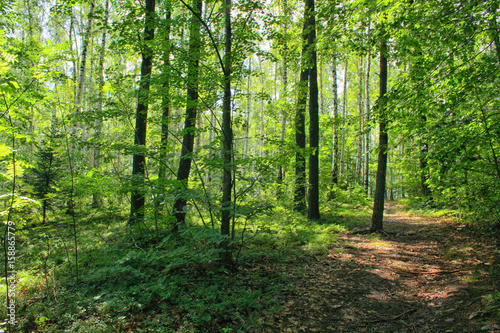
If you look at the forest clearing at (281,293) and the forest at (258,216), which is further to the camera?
the forest at (258,216)

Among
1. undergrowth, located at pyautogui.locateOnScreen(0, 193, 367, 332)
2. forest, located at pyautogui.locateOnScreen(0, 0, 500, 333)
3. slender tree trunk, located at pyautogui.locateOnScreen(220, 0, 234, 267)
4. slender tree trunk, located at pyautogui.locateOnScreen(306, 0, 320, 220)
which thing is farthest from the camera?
slender tree trunk, located at pyautogui.locateOnScreen(306, 0, 320, 220)

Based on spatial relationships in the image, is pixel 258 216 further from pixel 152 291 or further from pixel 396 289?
pixel 396 289

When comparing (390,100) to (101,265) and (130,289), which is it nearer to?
(130,289)

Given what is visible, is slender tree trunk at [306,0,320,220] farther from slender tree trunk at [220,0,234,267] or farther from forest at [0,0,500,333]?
slender tree trunk at [220,0,234,267]

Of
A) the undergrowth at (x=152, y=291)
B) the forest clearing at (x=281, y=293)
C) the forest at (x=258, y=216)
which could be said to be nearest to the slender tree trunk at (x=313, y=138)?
the forest at (x=258, y=216)

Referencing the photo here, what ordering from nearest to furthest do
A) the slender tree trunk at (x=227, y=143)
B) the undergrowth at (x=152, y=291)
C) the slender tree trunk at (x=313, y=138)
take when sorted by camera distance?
1. the undergrowth at (x=152, y=291)
2. the slender tree trunk at (x=227, y=143)
3. the slender tree trunk at (x=313, y=138)

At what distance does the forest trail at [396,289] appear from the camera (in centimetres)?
311

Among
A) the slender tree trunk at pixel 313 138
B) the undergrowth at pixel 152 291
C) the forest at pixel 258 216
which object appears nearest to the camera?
the undergrowth at pixel 152 291

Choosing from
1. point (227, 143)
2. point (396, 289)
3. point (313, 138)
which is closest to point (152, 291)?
point (227, 143)

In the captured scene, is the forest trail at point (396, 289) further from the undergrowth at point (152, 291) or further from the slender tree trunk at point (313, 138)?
the slender tree trunk at point (313, 138)

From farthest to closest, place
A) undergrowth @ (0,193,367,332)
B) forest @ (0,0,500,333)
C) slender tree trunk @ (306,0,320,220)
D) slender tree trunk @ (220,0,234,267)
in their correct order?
1. slender tree trunk @ (306,0,320,220)
2. slender tree trunk @ (220,0,234,267)
3. forest @ (0,0,500,333)
4. undergrowth @ (0,193,367,332)

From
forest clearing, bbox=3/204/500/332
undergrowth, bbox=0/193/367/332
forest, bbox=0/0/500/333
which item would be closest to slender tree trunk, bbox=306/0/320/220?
forest, bbox=0/0/500/333

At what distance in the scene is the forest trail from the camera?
3.11m

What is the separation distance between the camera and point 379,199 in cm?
716
